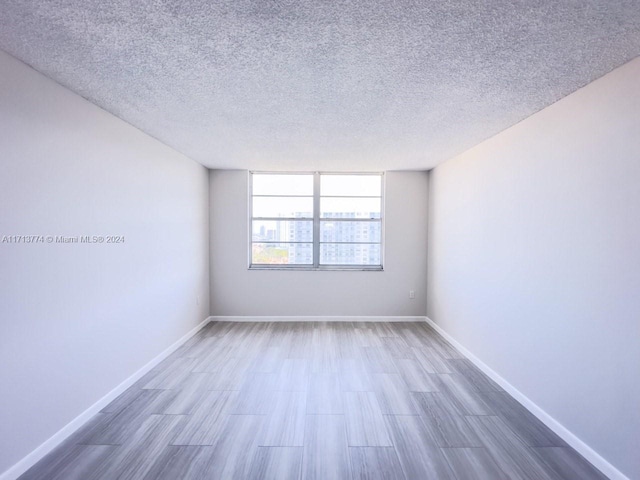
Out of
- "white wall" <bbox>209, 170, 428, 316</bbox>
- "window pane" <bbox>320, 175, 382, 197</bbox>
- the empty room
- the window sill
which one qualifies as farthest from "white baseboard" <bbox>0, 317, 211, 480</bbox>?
"window pane" <bbox>320, 175, 382, 197</bbox>

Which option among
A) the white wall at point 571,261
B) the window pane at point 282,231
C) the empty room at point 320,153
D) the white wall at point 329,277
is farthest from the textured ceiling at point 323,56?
the window pane at point 282,231

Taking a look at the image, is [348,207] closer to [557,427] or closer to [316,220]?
[316,220]

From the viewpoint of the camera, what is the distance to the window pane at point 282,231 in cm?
481

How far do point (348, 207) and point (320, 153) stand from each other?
1420 mm

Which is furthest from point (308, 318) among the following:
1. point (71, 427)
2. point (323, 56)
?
point (323, 56)

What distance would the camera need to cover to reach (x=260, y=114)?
8.02ft

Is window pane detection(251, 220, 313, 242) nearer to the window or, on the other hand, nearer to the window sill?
the window

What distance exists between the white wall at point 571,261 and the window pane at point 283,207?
2.52 meters

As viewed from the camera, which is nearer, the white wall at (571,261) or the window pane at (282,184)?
the white wall at (571,261)

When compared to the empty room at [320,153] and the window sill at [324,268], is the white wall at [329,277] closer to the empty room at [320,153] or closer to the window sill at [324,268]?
the window sill at [324,268]

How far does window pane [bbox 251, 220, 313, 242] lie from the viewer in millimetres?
4812

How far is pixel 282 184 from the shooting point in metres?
4.83

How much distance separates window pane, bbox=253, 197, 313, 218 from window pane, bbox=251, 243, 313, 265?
49 centimetres

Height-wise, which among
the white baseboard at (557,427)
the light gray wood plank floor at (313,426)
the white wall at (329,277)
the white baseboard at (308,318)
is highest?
the white wall at (329,277)
